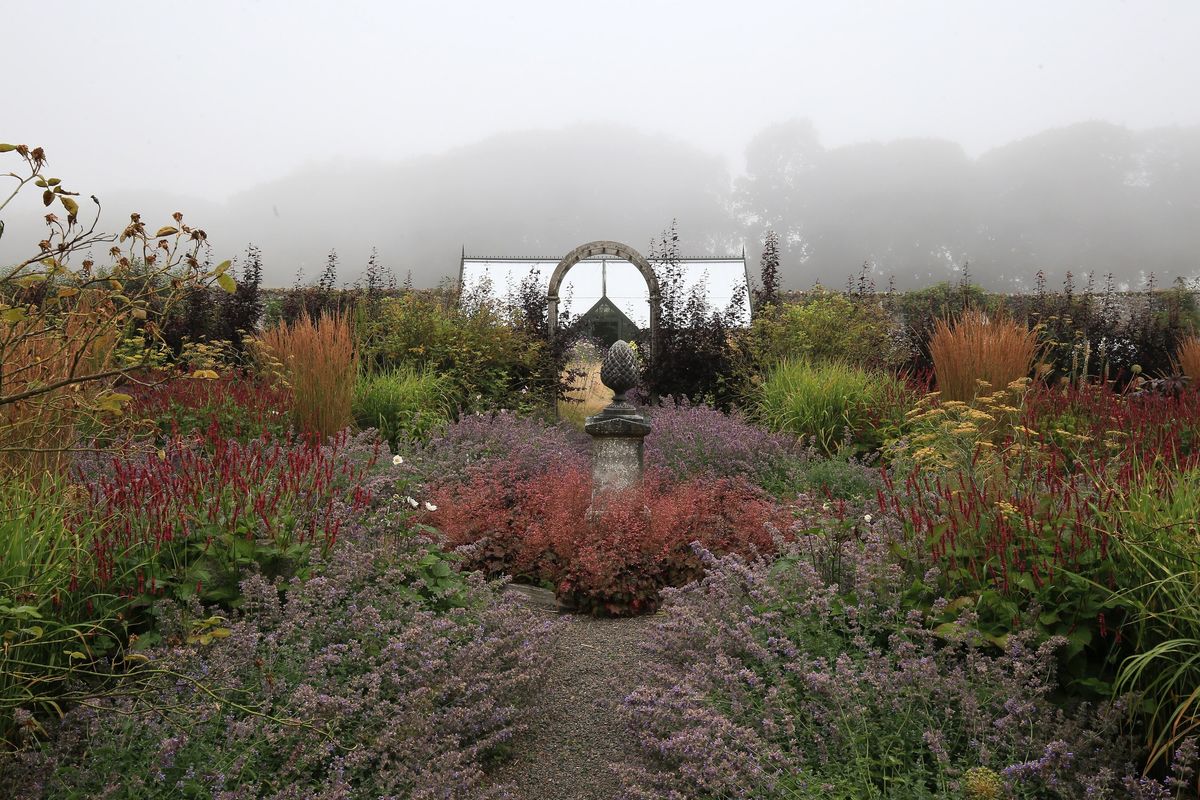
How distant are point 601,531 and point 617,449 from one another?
0.94m

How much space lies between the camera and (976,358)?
7559 millimetres

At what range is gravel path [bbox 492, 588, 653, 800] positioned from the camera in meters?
2.99

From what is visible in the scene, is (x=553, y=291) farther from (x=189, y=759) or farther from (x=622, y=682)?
(x=189, y=759)

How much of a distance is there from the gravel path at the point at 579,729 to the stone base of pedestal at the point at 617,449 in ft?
5.77

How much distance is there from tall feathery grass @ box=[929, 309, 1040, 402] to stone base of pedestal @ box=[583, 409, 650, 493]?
347 centimetres

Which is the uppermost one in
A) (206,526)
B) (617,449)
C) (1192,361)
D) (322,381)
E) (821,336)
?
(821,336)

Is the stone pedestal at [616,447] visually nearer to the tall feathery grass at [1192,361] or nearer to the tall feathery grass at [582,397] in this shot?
the tall feathery grass at [582,397]

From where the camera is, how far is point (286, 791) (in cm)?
220

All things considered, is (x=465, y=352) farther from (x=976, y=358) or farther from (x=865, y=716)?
(x=865, y=716)

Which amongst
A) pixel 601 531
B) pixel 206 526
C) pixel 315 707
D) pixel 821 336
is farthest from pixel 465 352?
pixel 315 707

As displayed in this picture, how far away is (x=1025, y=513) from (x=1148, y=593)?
1.41ft

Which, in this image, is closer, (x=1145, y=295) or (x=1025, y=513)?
(x=1025, y=513)

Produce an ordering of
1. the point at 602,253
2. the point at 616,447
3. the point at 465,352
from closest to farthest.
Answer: the point at 616,447
the point at 465,352
the point at 602,253

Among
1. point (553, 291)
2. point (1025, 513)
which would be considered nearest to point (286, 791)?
point (1025, 513)
